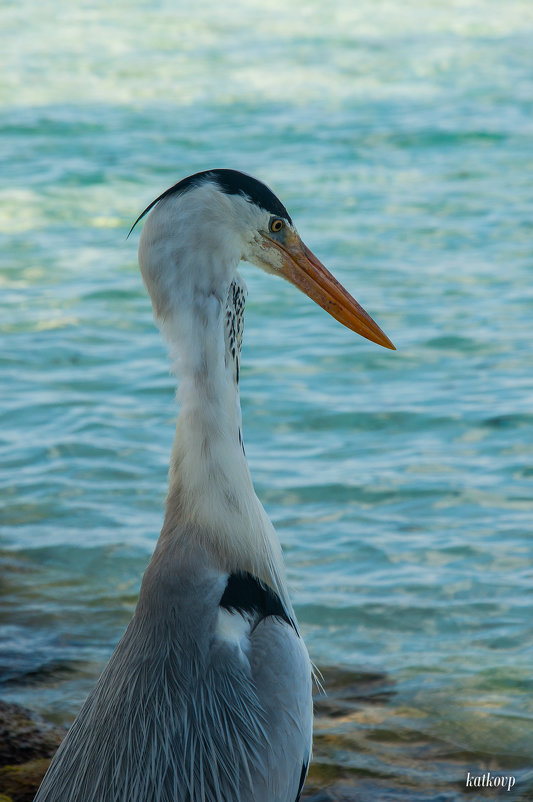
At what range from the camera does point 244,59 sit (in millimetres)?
15078


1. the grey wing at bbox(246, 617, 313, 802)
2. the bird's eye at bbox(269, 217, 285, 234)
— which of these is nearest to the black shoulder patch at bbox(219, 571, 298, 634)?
the grey wing at bbox(246, 617, 313, 802)

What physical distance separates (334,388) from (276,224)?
3.72m

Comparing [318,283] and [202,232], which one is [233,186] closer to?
[202,232]

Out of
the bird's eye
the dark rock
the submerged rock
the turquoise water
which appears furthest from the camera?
the turquoise water

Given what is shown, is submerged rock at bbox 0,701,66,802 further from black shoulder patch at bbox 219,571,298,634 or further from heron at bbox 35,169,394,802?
black shoulder patch at bbox 219,571,298,634

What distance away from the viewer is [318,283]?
325cm

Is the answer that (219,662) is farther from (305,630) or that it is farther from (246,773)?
(305,630)

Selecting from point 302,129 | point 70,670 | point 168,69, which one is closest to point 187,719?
point 70,670

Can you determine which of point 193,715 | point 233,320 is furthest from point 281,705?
point 233,320

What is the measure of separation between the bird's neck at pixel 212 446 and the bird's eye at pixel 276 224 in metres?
0.20

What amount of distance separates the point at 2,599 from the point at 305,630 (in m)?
1.29

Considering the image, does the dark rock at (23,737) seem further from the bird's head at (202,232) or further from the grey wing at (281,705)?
the bird's head at (202,232)

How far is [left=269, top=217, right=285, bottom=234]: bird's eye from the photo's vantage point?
303 cm

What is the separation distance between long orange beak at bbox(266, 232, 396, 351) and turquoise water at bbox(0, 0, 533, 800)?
1512 millimetres
